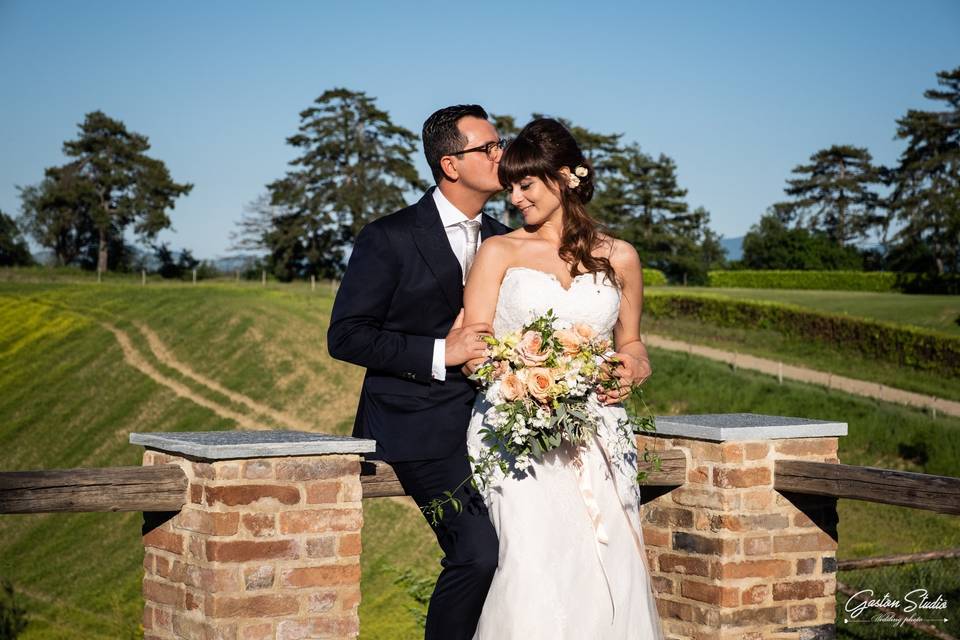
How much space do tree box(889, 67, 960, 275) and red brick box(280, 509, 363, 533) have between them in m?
55.1

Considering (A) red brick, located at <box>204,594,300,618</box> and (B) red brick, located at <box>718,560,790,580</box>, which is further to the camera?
(B) red brick, located at <box>718,560,790,580</box>

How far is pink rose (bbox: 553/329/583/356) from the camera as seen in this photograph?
12.8 ft

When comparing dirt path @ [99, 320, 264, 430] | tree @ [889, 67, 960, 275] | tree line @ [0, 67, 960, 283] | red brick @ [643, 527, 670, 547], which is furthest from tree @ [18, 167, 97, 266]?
red brick @ [643, 527, 670, 547]

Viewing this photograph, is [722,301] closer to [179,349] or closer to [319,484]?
[179,349]

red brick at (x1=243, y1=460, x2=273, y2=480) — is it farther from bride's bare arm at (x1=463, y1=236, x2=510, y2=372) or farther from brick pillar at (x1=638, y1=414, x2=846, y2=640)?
brick pillar at (x1=638, y1=414, x2=846, y2=640)

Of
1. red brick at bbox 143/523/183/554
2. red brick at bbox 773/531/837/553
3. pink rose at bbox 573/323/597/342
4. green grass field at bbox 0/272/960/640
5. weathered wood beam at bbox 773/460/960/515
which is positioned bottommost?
green grass field at bbox 0/272/960/640

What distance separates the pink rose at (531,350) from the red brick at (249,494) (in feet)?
3.58

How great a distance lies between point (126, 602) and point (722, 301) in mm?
22037

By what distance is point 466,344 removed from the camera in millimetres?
4164

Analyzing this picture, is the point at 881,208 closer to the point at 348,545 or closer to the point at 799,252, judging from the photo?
the point at 799,252

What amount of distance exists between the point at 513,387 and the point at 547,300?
1.69ft

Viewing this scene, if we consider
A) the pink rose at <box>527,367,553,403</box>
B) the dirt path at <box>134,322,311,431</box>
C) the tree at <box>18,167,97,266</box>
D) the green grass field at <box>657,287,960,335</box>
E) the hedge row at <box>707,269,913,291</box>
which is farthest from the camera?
the tree at <box>18,167,97,266</box>

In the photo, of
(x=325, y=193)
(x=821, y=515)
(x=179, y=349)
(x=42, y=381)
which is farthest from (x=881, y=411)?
(x=325, y=193)

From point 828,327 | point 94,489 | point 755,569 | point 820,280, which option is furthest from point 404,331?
point 820,280
